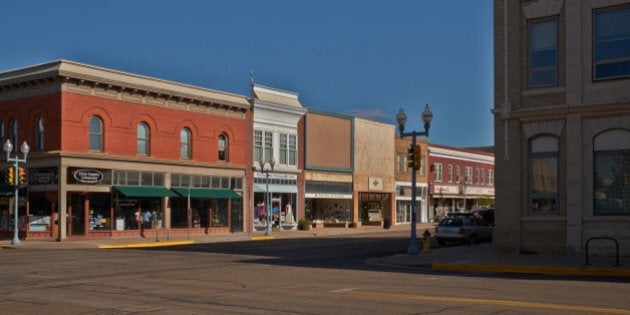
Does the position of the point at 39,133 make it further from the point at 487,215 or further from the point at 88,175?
the point at 487,215

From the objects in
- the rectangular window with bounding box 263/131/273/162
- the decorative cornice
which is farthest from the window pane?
the rectangular window with bounding box 263/131/273/162

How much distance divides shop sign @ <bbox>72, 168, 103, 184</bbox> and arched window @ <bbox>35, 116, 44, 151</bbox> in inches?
102

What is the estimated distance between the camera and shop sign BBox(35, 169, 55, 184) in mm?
39094

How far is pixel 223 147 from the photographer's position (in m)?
49.3

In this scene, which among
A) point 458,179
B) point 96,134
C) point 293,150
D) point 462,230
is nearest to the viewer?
point 462,230

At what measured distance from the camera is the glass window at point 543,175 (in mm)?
25156

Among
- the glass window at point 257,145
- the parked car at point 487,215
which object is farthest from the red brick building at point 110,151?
the parked car at point 487,215

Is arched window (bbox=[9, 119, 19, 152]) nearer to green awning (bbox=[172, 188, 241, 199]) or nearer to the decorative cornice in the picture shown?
the decorative cornice

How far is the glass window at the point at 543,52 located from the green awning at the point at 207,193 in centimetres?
2512

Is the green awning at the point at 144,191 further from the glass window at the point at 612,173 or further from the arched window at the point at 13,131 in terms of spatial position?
the glass window at the point at 612,173

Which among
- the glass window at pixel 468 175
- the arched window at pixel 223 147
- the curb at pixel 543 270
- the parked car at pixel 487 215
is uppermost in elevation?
the arched window at pixel 223 147

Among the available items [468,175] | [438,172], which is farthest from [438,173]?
[468,175]

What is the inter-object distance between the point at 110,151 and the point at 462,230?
19777 mm

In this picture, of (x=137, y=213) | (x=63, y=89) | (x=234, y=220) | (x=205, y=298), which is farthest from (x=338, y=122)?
(x=205, y=298)
